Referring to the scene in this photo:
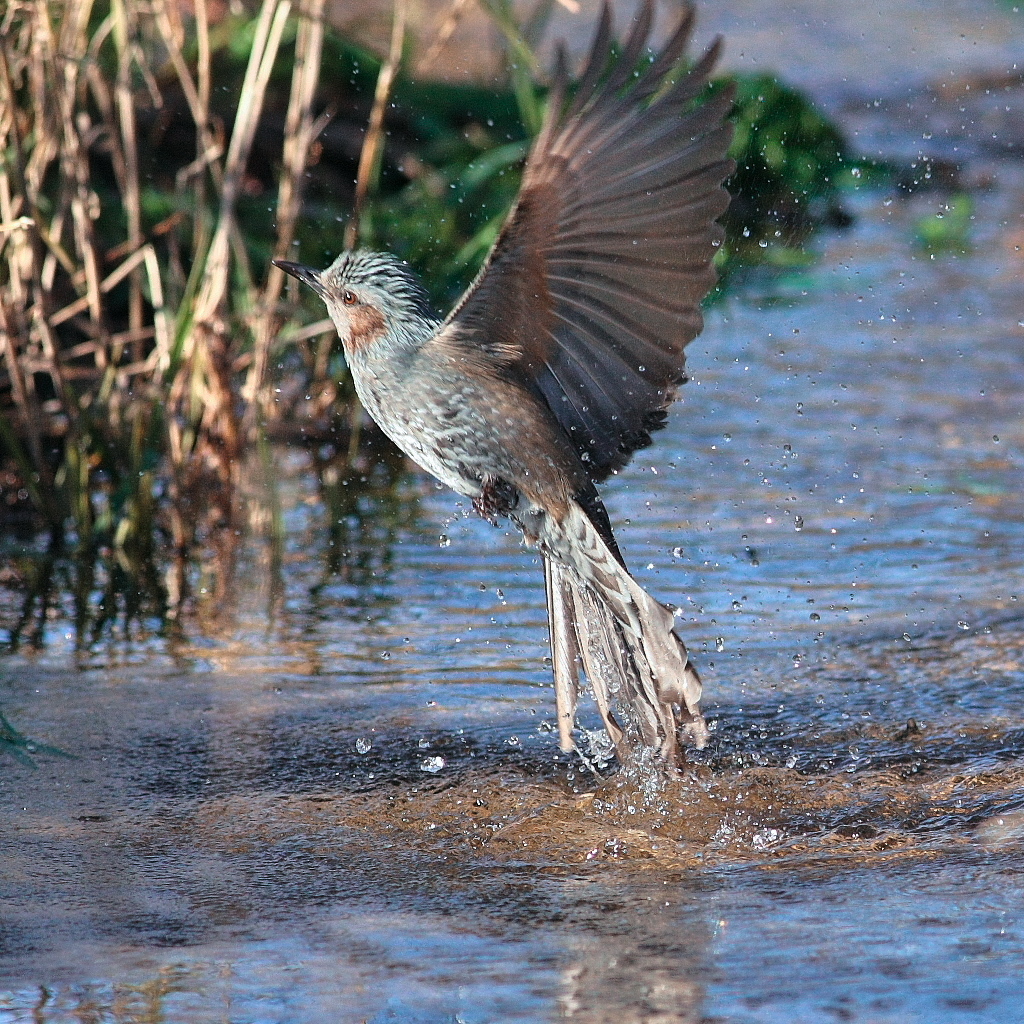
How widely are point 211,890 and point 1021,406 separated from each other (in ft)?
13.5

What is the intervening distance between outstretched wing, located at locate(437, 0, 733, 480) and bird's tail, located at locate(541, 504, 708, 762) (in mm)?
331

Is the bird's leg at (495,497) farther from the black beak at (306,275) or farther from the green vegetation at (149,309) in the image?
the green vegetation at (149,309)

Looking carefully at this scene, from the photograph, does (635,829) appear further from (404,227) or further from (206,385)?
(404,227)

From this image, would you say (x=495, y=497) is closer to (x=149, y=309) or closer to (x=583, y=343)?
(x=583, y=343)

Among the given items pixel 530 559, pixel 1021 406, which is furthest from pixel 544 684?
pixel 1021 406

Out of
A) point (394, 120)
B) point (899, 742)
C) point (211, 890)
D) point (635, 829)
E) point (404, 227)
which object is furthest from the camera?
point (394, 120)

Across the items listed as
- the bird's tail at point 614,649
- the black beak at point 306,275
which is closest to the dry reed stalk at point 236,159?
the black beak at point 306,275

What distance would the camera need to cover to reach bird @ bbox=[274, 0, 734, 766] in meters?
3.45

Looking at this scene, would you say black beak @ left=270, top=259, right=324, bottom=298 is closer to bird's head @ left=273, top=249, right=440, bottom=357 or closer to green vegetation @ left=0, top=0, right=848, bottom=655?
bird's head @ left=273, top=249, right=440, bottom=357

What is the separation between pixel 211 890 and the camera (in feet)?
10.8

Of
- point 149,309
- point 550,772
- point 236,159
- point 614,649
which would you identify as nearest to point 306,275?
point 614,649

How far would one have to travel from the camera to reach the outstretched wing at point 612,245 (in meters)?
3.42

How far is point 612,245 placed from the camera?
3564 mm

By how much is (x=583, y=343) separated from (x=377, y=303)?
0.48 m
